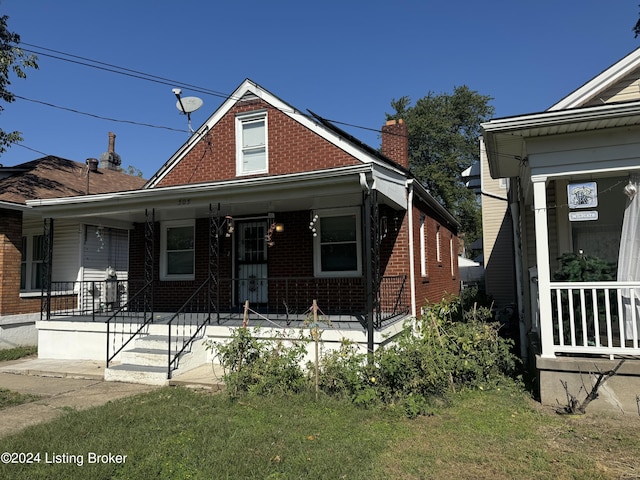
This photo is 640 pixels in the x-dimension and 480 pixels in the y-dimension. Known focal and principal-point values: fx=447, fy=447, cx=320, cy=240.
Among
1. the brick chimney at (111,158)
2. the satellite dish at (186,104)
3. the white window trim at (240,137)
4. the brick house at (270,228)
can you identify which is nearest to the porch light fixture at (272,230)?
the brick house at (270,228)

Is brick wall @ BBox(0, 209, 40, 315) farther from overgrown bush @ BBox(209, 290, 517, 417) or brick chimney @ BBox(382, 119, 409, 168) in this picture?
brick chimney @ BBox(382, 119, 409, 168)

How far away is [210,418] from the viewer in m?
5.23

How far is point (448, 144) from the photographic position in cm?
4834

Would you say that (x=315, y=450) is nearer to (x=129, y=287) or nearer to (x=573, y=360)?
(x=573, y=360)

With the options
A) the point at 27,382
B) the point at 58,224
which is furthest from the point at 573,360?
the point at 58,224

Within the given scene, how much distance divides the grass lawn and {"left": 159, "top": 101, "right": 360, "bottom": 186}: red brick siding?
6.49 metres

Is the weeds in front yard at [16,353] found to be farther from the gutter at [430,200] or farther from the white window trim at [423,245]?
the gutter at [430,200]

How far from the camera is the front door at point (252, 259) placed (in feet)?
36.5

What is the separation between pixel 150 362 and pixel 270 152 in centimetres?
586

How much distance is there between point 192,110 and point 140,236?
3683 mm

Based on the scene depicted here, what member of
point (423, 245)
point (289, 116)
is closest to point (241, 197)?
point (289, 116)

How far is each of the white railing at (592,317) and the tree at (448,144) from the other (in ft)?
128

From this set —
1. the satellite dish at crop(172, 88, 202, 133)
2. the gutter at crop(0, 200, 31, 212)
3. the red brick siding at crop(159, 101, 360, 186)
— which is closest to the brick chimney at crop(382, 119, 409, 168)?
the red brick siding at crop(159, 101, 360, 186)

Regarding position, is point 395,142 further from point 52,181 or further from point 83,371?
point 52,181
